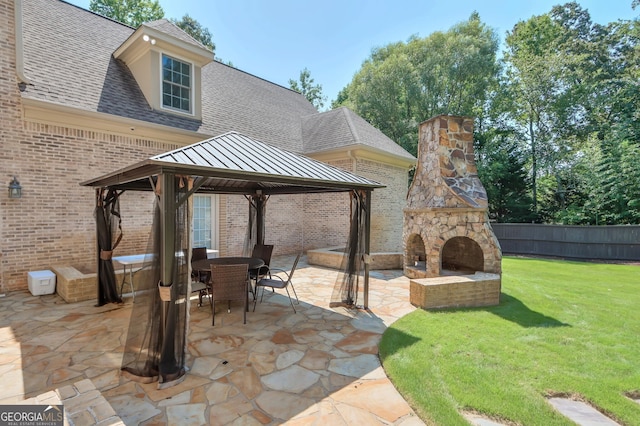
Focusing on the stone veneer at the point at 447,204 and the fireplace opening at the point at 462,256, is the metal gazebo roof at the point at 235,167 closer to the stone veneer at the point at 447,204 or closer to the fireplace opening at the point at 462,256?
the stone veneer at the point at 447,204

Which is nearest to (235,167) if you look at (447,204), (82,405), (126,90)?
(82,405)

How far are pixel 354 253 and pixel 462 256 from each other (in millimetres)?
4941

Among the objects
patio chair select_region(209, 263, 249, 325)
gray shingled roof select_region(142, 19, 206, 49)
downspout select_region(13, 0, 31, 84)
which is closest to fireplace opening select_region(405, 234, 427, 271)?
patio chair select_region(209, 263, 249, 325)

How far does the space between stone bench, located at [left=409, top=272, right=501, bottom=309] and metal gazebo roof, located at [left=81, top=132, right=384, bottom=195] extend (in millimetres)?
2369

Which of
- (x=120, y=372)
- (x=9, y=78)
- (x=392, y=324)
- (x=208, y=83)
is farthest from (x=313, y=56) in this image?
(x=120, y=372)

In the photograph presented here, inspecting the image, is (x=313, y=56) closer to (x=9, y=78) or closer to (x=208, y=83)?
(x=208, y=83)

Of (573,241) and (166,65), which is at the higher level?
(166,65)

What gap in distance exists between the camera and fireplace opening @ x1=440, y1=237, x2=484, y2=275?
905cm

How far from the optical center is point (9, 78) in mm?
6566

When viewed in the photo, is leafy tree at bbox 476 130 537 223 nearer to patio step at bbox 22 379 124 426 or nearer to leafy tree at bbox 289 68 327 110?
leafy tree at bbox 289 68 327 110

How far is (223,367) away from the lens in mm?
3832

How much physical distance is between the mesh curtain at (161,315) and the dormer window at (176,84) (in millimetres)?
7191

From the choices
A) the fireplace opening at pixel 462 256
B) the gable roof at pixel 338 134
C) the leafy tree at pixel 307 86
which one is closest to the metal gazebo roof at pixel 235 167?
the fireplace opening at pixel 462 256

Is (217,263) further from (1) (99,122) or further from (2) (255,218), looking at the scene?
(1) (99,122)
